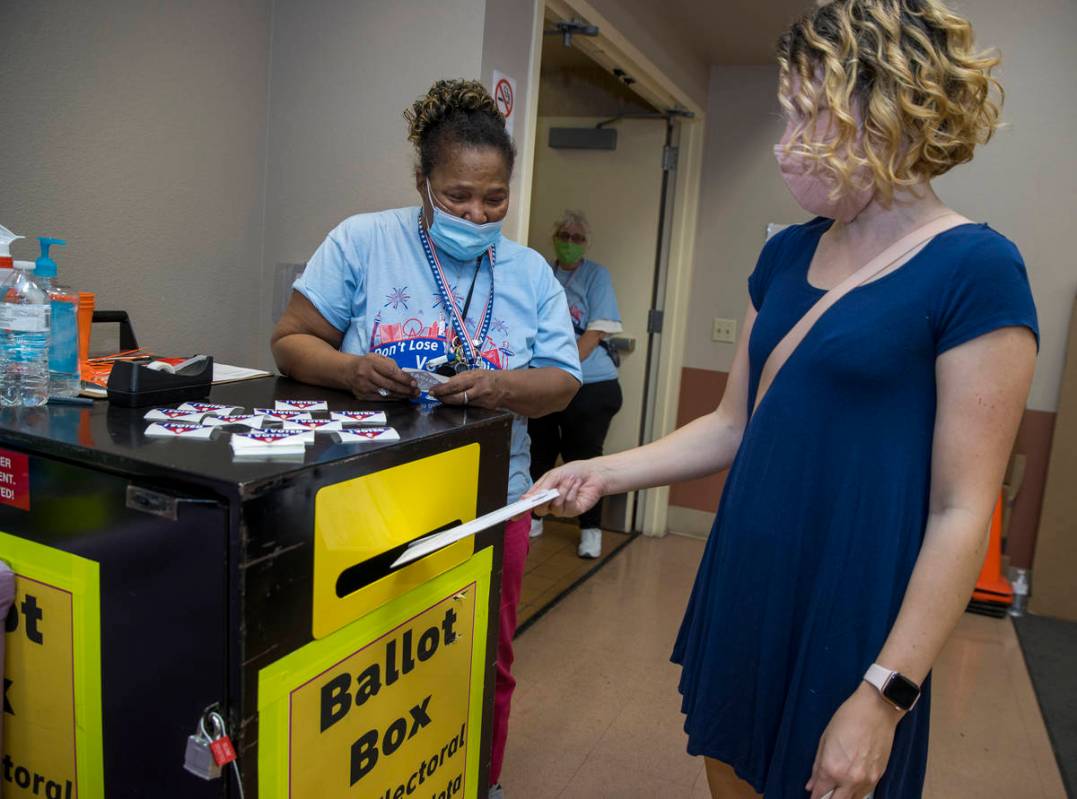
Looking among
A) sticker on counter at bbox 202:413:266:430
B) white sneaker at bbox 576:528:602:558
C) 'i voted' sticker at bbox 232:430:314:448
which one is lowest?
white sneaker at bbox 576:528:602:558

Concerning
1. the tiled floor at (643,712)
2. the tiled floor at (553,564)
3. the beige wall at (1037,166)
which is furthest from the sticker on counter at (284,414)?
the beige wall at (1037,166)

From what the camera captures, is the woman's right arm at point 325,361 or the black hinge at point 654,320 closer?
the woman's right arm at point 325,361

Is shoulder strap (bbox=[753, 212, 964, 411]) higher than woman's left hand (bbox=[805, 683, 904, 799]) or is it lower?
higher

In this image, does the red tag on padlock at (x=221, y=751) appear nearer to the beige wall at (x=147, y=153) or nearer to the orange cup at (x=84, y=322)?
the orange cup at (x=84, y=322)

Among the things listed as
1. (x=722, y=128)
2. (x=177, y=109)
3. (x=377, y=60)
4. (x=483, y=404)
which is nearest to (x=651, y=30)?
(x=722, y=128)

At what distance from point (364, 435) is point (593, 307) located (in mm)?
3179

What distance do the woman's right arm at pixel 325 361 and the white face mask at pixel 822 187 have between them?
2.12 feet

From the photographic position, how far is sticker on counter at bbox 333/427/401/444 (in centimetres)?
102

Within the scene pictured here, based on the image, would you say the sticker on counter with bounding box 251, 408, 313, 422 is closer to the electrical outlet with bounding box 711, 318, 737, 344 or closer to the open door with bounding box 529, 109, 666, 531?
the open door with bounding box 529, 109, 666, 531

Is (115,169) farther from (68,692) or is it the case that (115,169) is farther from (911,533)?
(911,533)

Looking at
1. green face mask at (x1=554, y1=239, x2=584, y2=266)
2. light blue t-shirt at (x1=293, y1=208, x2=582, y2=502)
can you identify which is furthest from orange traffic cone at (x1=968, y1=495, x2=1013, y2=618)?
light blue t-shirt at (x1=293, y1=208, x2=582, y2=502)

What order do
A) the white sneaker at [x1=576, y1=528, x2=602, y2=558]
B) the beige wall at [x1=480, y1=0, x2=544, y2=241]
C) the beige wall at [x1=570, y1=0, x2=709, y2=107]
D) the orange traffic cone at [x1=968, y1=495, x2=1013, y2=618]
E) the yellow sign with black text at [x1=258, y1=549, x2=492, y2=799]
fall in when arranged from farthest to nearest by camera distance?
the white sneaker at [x1=576, y1=528, x2=602, y2=558]
the orange traffic cone at [x1=968, y1=495, x2=1013, y2=618]
the beige wall at [x1=570, y1=0, x2=709, y2=107]
the beige wall at [x1=480, y1=0, x2=544, y2=241]
the yellow sign with black text at [x1=258, y1=549, x2=492, y2=799]

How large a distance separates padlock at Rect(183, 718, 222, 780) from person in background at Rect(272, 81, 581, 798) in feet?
2.32

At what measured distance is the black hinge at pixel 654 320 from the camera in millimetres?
4539
